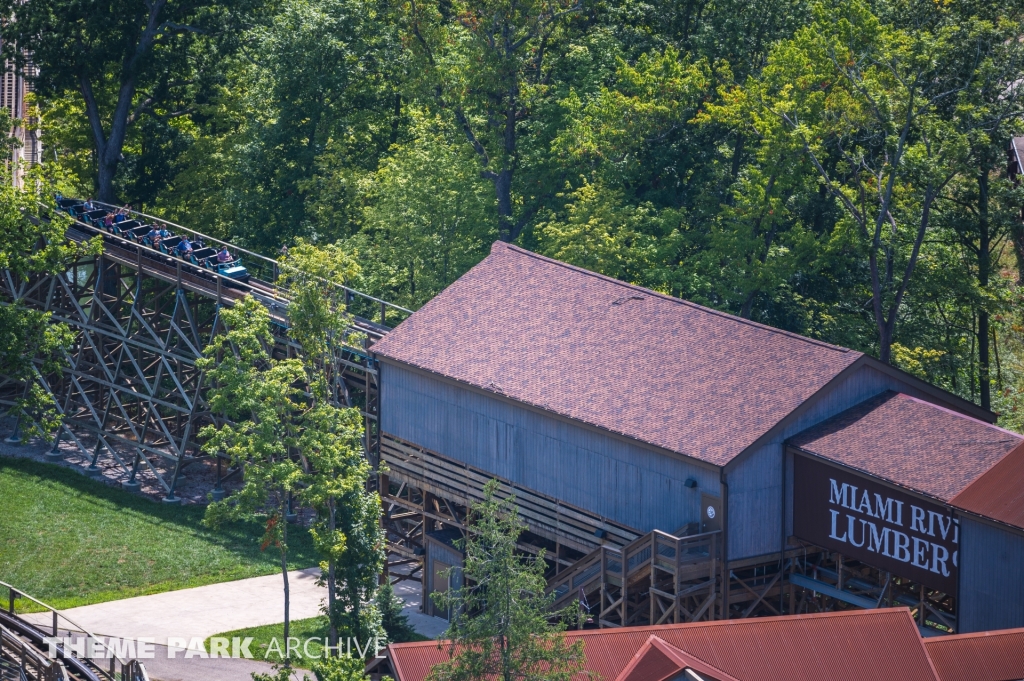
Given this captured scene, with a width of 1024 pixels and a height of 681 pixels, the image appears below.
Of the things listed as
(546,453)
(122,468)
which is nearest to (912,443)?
(546,453)

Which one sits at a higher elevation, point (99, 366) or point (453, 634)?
point (99, 366)

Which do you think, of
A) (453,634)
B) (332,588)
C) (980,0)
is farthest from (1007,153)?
(453,634)

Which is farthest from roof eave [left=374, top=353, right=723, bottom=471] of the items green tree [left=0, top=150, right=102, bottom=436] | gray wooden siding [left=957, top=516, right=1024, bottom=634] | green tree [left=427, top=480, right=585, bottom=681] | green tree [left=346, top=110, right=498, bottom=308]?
green tree [left=346, top=110, right=498, bottom=308]

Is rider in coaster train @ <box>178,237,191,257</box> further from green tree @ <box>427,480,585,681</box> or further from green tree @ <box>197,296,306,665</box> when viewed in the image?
green tree @ <box>427,480,585,681</box>

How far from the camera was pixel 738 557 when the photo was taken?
38750 millimetres

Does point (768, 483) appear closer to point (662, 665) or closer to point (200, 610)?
point (662, 665)

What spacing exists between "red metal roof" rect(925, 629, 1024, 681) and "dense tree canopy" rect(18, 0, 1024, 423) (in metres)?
18.3

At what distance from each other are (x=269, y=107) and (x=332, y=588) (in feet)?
97.1

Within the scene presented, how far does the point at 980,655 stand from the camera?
33.8 meters

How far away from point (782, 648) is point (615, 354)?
10.5 m

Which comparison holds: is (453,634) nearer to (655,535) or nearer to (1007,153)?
(655,535)

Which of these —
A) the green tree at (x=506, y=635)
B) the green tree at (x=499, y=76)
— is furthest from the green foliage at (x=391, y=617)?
the green tree at (x=499, y=76)

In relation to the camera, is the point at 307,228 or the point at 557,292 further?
the point at 307,228

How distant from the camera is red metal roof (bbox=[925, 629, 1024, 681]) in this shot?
33.5m
